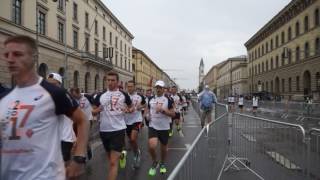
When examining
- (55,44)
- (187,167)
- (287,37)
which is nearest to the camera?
(187,167)

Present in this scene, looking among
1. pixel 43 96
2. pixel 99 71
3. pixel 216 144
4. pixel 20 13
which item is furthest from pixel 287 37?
pixel 43 96

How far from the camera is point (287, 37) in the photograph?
6706cm

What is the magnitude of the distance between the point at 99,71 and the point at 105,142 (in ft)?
183

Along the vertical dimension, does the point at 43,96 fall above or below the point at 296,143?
above

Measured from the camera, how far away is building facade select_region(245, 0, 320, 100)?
53.1 meters

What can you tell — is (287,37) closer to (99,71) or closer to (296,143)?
(99,71)

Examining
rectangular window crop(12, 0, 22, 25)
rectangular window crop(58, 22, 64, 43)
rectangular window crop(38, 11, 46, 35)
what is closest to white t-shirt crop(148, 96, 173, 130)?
rectangular window crop(12, 0, 22, 25)

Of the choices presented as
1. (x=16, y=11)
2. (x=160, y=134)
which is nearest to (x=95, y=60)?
(x=16, y=11)

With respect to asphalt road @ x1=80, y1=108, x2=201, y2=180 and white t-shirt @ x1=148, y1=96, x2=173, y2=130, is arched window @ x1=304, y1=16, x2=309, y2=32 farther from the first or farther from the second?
white t-shirt @ x1=148, y1=96, x2=173, y2=130

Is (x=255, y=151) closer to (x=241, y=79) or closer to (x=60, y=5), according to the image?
(x=60, y=5)

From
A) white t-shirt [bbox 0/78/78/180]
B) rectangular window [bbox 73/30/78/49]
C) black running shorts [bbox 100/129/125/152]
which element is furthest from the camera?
rectangular window [bbox 73/30/78/49]

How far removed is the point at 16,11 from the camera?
35688mm

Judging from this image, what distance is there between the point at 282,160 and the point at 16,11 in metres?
32.4

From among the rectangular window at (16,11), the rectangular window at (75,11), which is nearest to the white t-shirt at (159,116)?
the rectangular window at (16,11)
